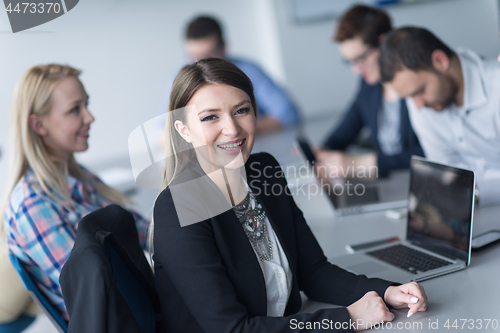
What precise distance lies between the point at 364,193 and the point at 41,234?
3.85 ft

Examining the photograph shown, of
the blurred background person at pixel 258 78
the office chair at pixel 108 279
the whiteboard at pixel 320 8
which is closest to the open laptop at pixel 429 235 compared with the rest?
the office chair at pixel 108 279

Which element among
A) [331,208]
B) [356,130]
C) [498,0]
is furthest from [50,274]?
[498,0]

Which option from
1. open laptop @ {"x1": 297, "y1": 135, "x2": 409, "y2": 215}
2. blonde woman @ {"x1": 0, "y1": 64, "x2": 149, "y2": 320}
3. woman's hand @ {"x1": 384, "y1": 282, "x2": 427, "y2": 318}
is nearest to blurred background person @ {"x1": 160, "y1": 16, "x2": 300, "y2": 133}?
open laptop @ {"x1": 297, "y1": 135, "x2": 409, "y2": 215}

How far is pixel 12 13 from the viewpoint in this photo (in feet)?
4.10

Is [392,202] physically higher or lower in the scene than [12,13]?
lower

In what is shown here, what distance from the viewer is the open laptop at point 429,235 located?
1.16 m

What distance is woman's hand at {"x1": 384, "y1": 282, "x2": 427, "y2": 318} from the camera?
94 centimetres

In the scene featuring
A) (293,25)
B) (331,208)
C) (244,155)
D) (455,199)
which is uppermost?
(293,25)

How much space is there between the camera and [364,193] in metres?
1.81

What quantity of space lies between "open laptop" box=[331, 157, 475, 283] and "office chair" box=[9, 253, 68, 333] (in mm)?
747

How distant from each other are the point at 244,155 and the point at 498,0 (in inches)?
220

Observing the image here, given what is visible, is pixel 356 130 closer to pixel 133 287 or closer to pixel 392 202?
pixel 392 202

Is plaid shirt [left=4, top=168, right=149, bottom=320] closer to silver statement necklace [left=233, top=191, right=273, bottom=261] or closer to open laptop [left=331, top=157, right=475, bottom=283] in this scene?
silver statement necklace [left=233, top=191, right=273, bottom=261]

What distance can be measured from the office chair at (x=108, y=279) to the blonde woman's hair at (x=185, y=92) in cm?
11
